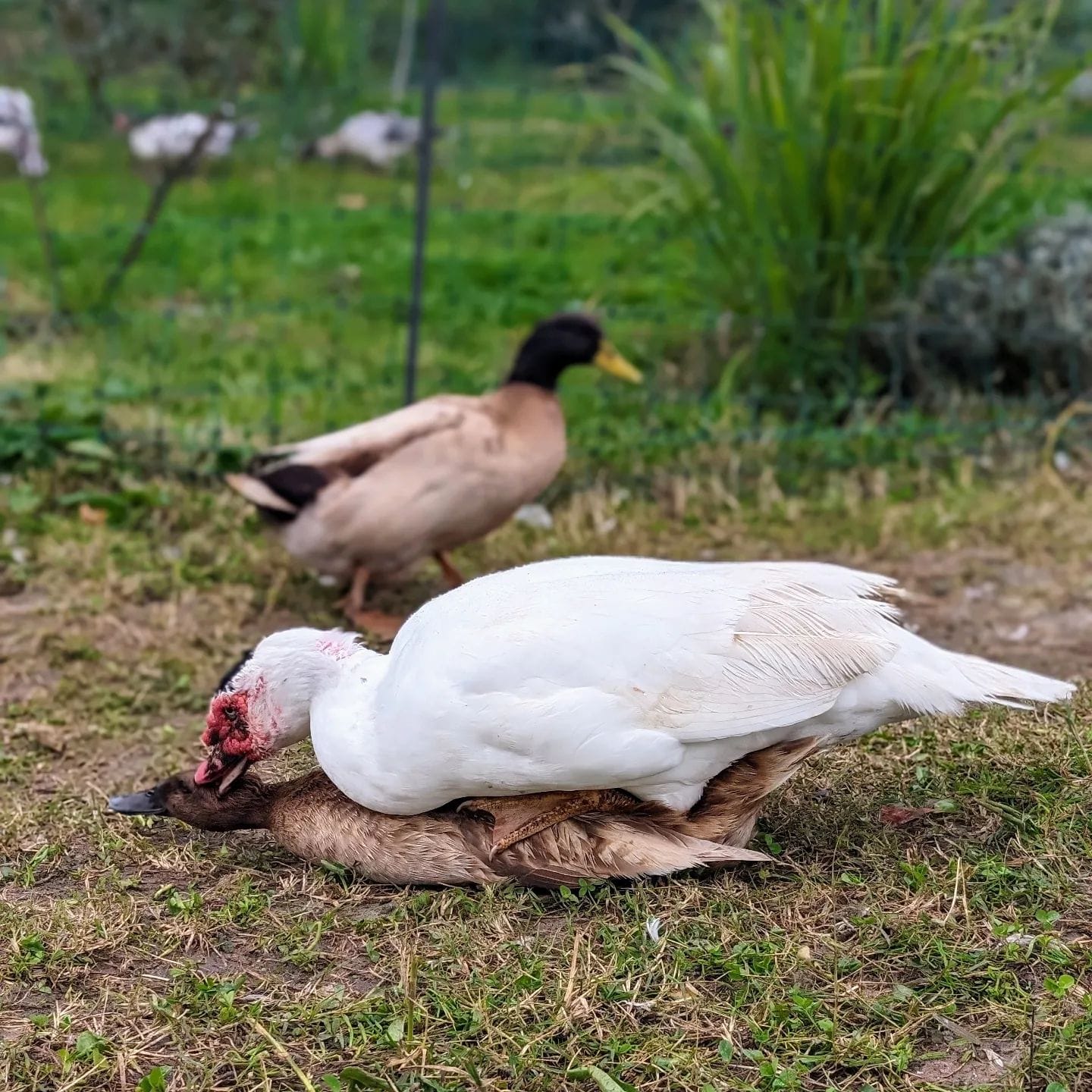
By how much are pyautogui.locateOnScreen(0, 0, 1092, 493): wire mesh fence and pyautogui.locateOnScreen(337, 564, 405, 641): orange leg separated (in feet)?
3.23

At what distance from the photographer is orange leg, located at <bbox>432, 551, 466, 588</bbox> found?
15.9 ft

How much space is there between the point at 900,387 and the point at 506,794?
3.77 meters

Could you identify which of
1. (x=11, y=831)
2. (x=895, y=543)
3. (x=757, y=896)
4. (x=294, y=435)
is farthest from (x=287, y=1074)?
(x=294, y=435)

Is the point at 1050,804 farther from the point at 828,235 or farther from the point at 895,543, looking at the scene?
the point at 828,235

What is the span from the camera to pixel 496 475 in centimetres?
459

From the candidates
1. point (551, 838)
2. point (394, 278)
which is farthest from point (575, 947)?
point (394, 278)

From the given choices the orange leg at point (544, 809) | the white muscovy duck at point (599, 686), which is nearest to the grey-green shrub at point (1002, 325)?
the white muscovy duck at point (599, 686)

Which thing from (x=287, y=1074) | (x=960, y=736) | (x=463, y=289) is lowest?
(x=463, y=289)

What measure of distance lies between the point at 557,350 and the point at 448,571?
782 millimetres

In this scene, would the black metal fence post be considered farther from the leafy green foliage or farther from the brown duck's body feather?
the leafy green foliage

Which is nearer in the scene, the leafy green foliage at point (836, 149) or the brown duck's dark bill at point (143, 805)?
the brown duck's dark bill at point (143, 805)

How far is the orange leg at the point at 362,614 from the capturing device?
4598mm

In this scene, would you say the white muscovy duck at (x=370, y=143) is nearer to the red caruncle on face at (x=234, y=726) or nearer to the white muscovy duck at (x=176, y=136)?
the white muscovy duck at (x=176, y=136)

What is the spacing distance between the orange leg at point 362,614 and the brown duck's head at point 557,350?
80cm
